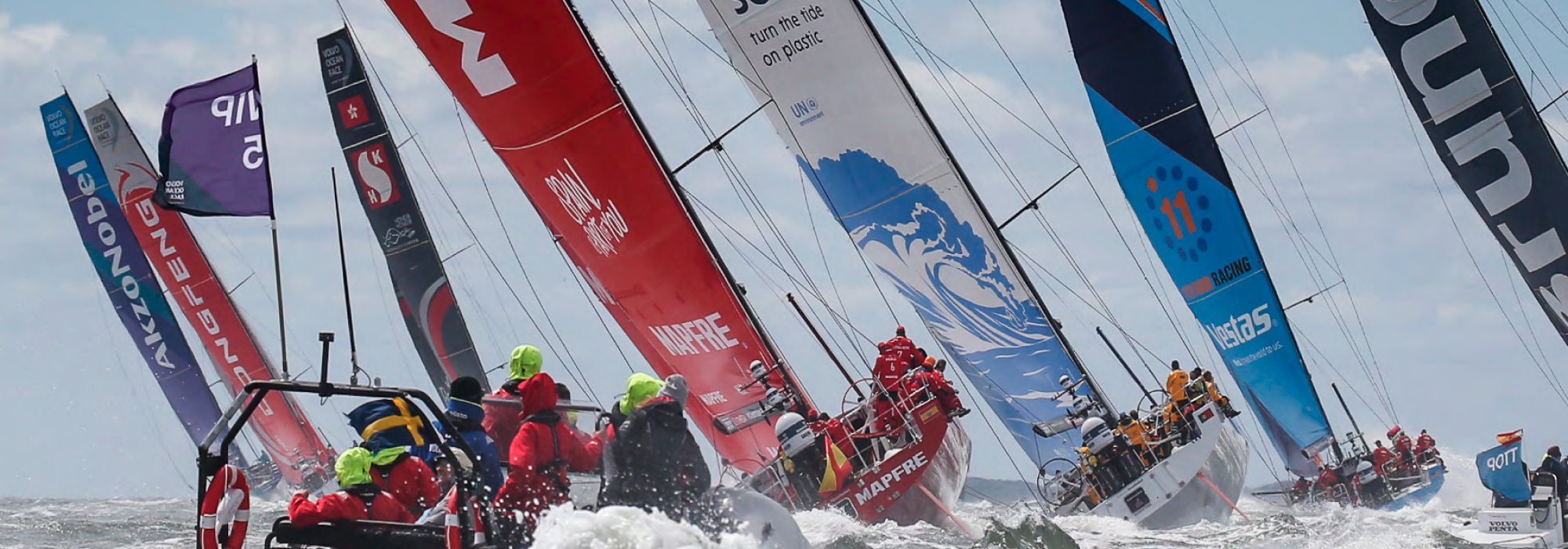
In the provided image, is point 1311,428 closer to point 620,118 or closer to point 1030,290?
point 1030,290

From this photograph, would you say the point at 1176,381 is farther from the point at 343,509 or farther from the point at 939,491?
the point at 343,509

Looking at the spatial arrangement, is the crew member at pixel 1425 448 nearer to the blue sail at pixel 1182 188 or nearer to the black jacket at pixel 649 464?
the blue sail at pixel 1182 188

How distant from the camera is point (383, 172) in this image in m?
20.9

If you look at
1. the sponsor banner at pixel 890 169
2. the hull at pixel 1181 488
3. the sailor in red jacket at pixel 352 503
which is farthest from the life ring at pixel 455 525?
the sponsor banner at pixel 890 169

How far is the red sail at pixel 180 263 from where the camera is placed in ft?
74.8

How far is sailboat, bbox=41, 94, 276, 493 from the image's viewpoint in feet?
76.7

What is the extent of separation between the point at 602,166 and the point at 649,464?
274 inches

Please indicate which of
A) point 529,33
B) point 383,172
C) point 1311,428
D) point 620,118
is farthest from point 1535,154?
point 383,172

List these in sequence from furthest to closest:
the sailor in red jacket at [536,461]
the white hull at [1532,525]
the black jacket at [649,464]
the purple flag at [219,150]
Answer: the white hull at [1532,525] < the purple flag at [219,150] < the black jacket at [649,464] < the sailor in red jacket at [536,461]

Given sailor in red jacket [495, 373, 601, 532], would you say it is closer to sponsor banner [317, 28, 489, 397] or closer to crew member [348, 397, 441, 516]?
crew member [348, 397, 441, 516]

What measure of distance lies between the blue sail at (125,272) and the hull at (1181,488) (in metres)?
17.2

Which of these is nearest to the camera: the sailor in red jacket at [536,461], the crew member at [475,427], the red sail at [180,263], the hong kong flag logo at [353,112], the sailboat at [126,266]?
the sailor in red jacket at [536,461]

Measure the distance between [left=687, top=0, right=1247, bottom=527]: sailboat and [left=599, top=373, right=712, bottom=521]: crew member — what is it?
787 cm

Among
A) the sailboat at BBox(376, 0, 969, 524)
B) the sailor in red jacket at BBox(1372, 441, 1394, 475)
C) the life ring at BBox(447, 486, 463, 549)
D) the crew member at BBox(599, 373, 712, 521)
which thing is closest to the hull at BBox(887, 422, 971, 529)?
the sailboat at BBox(376, 0, 969, 524)
